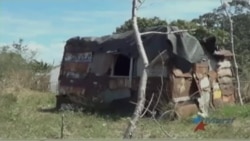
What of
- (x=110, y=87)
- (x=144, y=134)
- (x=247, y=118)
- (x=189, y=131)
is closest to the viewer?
(x=144, y=134)

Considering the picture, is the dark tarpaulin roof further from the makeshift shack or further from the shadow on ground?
the shadow on ground

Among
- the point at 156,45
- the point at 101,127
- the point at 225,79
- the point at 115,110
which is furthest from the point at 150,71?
the point at 225,79

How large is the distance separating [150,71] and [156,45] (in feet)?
Result: 2.48

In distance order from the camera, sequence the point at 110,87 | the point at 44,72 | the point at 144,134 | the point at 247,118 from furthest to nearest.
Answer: the point at 44,72, the point at 110,87, the point at 247,118, the point at 144,134

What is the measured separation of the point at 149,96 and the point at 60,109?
11.1ft

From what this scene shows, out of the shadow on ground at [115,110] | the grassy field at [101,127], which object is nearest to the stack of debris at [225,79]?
the grassy field at [101,127]

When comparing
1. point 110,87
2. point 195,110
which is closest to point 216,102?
point 195,110

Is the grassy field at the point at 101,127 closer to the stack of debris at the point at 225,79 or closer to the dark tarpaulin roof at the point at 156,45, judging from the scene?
the stack of debris at the point at 225,79

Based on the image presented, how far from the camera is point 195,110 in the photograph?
43.3 ft

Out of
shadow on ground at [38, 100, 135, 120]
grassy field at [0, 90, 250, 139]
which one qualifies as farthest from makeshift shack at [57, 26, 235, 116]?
grassy field at [0, 90, 250, 139]

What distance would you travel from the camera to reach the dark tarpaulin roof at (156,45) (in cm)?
1307

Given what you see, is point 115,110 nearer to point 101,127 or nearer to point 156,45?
point 156,45

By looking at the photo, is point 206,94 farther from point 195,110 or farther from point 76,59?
point 76,59

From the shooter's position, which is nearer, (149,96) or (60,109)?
(149,96)
